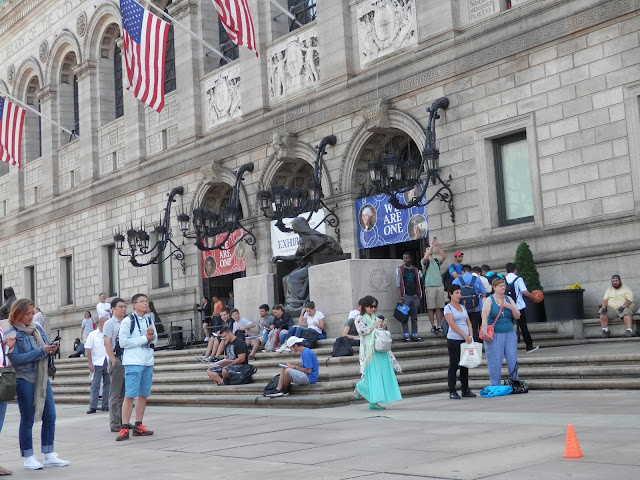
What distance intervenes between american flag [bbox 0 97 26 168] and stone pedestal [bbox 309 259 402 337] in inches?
744

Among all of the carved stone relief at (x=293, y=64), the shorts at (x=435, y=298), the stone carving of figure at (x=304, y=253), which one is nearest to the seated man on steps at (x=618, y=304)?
the shorts at (x=435, y=298)

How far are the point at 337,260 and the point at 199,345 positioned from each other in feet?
23.0

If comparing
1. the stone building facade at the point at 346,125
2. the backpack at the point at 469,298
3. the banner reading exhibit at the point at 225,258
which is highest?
the stone building facade at the point at 346,125

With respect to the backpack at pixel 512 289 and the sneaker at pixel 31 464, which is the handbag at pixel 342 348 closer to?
the backpack at pixel 512 289

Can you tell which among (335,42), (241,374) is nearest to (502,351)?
(241,374)

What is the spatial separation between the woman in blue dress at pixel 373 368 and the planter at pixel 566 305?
6.54m

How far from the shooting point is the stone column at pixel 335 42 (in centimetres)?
2512

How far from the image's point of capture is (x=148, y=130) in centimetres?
3378

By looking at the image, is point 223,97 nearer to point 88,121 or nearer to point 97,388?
point 88,121

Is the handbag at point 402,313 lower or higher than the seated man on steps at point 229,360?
higher

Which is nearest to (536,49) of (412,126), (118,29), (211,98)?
(412,126)

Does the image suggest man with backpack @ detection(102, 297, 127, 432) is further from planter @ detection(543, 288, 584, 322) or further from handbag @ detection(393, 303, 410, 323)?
planter @ detection(543, 288, 584, 322)

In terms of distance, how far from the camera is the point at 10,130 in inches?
1313

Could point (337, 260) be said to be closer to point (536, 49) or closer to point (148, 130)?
point (536, 49)
